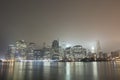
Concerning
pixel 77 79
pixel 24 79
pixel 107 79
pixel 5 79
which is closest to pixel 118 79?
pixel 107 79

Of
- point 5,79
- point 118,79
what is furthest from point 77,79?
point 5,79

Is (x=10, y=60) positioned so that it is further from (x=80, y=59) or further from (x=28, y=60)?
(x=80, y=59)

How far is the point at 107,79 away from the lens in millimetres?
35688

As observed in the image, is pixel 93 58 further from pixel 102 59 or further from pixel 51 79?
pixel 51 79

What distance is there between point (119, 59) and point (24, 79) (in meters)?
141

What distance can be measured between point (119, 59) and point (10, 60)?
86989 millimetres

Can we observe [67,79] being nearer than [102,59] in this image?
Yes

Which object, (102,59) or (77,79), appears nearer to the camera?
(77,79)

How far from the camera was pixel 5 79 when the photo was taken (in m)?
35.3

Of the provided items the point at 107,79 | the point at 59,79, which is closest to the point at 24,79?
the point at 59,79

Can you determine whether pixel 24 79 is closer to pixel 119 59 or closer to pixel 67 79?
pixel 67 79

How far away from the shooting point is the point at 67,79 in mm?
36312

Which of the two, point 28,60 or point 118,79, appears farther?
point 28,60

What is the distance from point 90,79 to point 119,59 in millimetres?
137095
